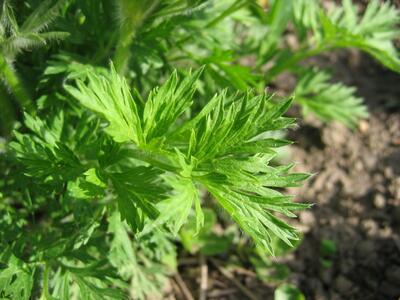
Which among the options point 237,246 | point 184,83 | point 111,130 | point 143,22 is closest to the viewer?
point 111,130

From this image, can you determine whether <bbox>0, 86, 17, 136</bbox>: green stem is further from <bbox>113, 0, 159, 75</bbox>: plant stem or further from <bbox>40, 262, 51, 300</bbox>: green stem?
<bbox>40, 262, 51, 300</bbox>: green stem

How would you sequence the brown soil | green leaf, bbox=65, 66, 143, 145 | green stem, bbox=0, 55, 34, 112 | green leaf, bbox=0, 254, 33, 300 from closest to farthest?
1. green leaf, bbox=65, 66, 143, 145
2. green leaf, bbox=0, 254, 33, 300
3. green stem, bbox=0, 55, 34, 112
4. the brown soil

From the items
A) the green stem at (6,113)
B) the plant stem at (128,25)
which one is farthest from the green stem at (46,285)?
the plant stem at (128,25)

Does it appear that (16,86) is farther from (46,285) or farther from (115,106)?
(46,285)

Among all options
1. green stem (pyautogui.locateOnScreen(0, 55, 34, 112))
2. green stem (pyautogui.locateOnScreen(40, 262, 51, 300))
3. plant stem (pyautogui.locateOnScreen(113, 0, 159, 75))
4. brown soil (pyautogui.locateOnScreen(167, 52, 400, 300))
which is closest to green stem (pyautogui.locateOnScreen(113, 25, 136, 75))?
plant stem (pyautogui.locateOnScreen(113, 0, 159, 75))

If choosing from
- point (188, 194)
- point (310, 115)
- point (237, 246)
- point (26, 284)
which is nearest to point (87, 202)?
point (26, 284)

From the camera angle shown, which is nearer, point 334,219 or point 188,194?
point 188,194

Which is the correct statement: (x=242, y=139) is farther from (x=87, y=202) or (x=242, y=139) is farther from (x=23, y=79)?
(x=23, y=79)

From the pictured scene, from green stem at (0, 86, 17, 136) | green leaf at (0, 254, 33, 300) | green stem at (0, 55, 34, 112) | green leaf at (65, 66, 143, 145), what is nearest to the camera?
green leaf at (65, 66, 143, 145)

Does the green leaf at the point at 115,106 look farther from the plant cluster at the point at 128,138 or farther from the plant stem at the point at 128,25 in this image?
the plant stem at the point at 128,25
